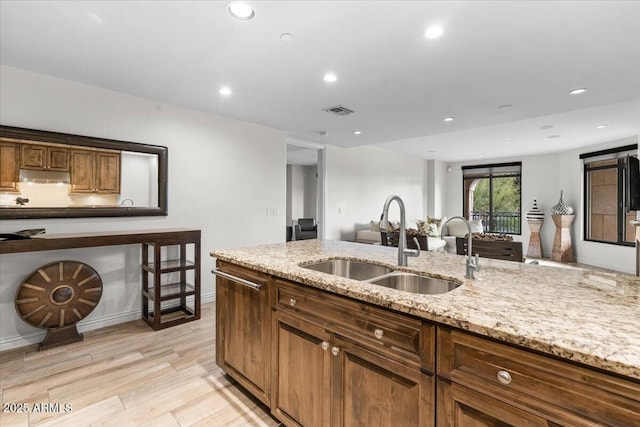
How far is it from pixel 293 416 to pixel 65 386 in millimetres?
1698

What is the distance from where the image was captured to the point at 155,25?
1.97 metres

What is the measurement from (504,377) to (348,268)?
120 cm

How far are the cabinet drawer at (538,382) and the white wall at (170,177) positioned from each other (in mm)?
3300

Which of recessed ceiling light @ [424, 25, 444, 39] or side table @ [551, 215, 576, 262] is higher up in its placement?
recessed ceiling light @ [424, 25, 444, 39]

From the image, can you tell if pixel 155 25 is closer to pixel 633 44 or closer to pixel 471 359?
pixel 471 359

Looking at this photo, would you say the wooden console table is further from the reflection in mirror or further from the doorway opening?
the doorway opening

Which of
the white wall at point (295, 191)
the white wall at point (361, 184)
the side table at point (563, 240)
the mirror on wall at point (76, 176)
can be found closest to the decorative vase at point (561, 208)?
the side table at point (563, 240)

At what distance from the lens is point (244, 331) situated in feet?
6.26

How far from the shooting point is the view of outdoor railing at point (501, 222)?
8.49 meters

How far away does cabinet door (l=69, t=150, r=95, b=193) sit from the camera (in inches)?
113

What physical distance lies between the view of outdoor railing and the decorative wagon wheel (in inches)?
362

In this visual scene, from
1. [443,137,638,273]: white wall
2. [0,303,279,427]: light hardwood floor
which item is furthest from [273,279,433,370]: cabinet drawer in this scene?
[443,137,638,273]: white wall

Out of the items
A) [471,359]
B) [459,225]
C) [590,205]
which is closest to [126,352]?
[471,359]

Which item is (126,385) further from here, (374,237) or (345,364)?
(374,237)
